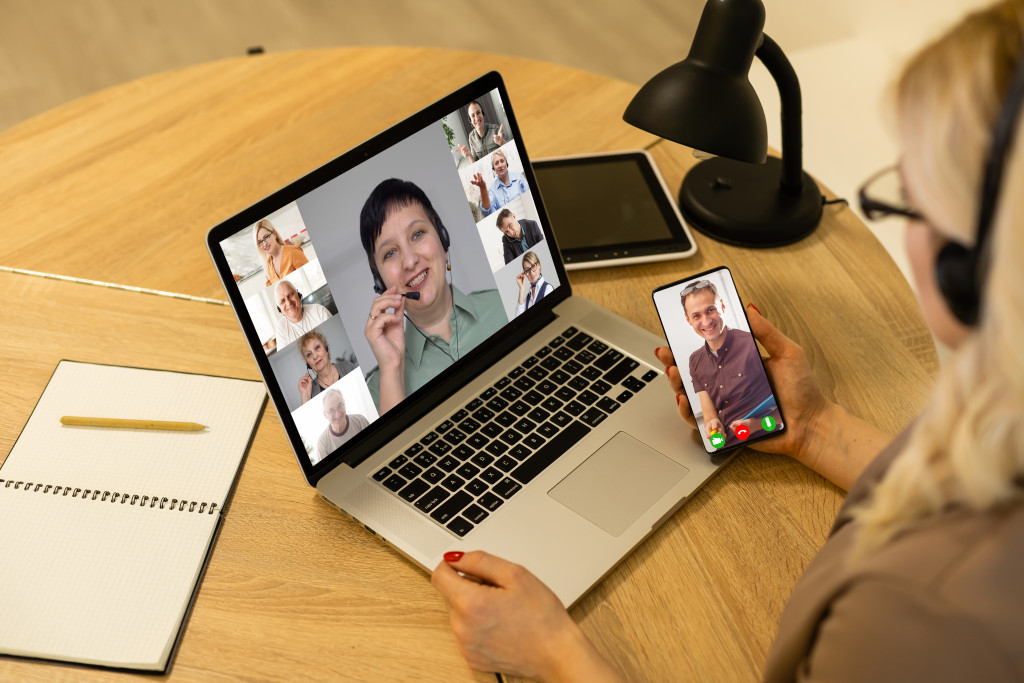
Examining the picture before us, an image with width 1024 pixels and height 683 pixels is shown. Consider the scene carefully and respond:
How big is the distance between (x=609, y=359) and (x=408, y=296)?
10.2 inches

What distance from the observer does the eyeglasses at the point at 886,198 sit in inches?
21.9

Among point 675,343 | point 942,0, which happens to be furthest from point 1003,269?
point 942,0

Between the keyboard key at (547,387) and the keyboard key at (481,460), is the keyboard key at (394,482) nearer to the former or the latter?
the keyboard key at (481,460)

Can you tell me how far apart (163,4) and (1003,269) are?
3403 millimetres

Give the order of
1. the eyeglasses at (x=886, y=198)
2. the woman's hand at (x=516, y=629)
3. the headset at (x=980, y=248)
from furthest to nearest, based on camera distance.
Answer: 1. the woman's hand at (x=516, y=629)
2. the eyeglasses at (x=886, y=198)
3. the headset at (x=980, y=248)

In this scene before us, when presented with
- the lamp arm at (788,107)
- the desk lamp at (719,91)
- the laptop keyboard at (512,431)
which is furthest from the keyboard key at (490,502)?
the lamp arm at (788,107)

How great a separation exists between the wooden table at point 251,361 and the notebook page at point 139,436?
2 centimetres

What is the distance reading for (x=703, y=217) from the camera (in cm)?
118

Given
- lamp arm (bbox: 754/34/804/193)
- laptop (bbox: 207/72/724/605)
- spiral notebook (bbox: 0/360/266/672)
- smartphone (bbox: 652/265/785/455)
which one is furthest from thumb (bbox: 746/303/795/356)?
spiral notebook (bbox: 0/360/266/672)

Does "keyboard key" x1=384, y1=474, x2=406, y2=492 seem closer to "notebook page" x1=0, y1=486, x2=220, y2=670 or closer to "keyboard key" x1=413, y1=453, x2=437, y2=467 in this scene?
"keyboard key" x1=413, y1=453, x2=437, y2=467

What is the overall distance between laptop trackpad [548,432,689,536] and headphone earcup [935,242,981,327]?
0.40 metres

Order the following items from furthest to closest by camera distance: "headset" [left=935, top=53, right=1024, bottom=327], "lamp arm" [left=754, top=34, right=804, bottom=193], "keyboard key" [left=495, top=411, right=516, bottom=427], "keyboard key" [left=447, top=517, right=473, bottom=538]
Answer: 1. "lamp arm" [left=754, top=34, right=804, bottom=193]
2. "keyboard key" [left=495, top=411, right=516, bottom=427]
3. "keyboard key" [left=447, top=517, right=473, bottom=538]
4. "headset" [left=935, top=53, right=1024, bottom=327]

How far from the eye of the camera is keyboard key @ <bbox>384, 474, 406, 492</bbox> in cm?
85

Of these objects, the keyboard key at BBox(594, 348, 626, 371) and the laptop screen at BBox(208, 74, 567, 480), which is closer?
the laptop screen at BBox(208, 74, 567, 480)
